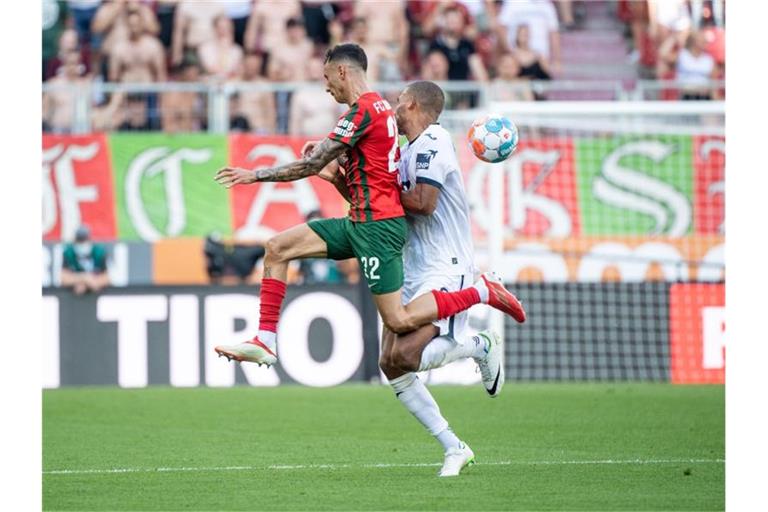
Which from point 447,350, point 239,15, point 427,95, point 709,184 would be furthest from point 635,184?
point 447,350

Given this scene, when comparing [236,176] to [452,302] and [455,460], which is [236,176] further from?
[455,460]

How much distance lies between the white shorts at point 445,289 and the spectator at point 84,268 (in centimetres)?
911

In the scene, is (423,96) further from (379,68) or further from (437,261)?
(379,68)

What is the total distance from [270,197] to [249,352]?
1082 centimetres

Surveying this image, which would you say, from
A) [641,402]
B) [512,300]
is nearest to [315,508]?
[512,300]

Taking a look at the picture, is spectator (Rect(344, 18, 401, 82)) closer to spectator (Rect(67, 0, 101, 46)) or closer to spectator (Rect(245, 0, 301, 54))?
spectator (Rect(245, 0, 301, 54))

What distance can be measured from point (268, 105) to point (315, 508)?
13.4 m

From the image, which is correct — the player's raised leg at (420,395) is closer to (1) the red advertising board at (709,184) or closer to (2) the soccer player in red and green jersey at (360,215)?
(2) the soccer player in red and green jersey at (360,215)

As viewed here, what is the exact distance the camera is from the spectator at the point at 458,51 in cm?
2127

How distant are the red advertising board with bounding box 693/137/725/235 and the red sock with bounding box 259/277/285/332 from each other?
1099 centimetres

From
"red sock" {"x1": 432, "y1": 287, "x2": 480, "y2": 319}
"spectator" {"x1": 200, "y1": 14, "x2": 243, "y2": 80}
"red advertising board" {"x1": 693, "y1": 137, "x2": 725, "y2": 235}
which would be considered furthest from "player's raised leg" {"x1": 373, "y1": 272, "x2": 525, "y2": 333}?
"spectator" {"x1": 200, "y1": 14, "x2": 243, "y2": 80}

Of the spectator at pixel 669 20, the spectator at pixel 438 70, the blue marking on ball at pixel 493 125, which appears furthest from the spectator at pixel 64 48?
the blue marking on ball at pixel 493 125

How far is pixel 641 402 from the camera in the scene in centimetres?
1480

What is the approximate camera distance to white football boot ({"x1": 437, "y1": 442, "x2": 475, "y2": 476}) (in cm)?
890
